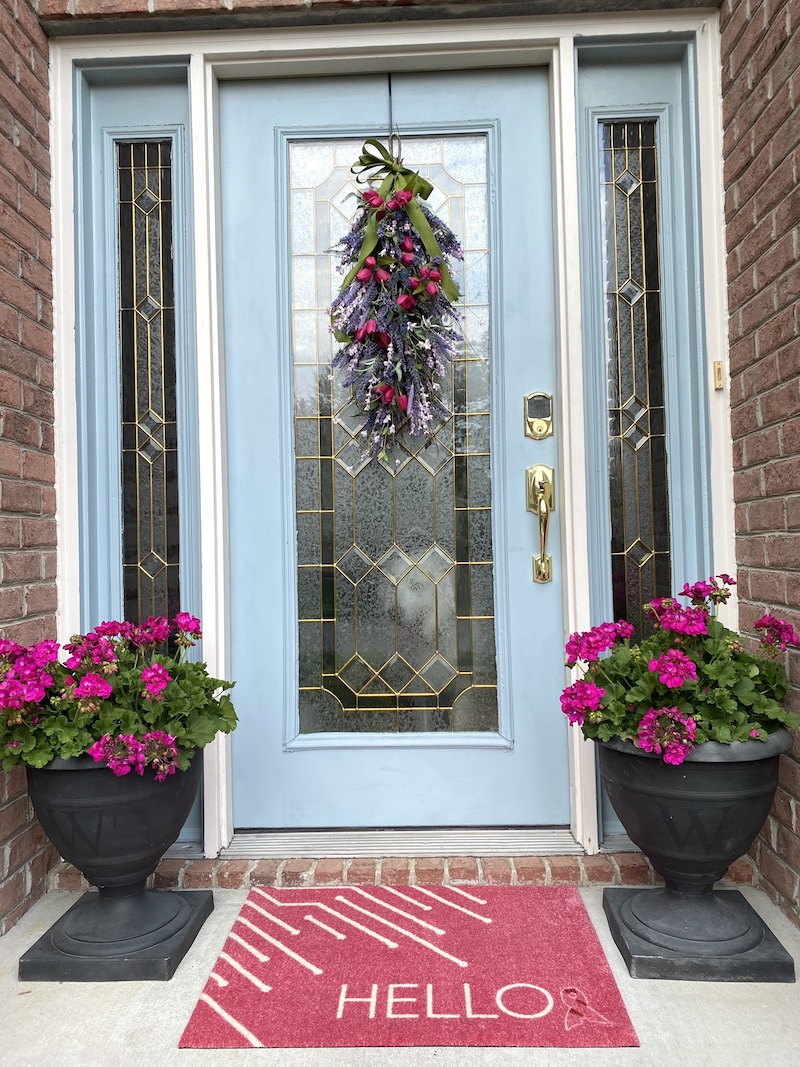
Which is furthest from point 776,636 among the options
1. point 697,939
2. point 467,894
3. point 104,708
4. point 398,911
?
point 104,708

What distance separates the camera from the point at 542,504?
2.04m

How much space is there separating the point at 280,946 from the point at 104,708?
0.65 m

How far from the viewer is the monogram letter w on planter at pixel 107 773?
1522 millimetres

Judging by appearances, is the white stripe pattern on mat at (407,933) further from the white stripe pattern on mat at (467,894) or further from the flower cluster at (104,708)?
the flower cluster at (104,708)

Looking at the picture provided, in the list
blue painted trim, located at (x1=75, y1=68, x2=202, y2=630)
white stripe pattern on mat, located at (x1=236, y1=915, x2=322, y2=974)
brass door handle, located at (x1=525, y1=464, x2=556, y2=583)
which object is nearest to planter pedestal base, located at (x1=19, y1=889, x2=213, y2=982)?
white stripe pattern on mat, located at (x1=236, y1=915, x2=322, y2=974)

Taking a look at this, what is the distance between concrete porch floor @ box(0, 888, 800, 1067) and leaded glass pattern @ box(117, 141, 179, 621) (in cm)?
93

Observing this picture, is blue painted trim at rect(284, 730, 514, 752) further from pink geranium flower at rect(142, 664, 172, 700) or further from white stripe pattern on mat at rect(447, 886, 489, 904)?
pink geranium flower at rect(142, 664, 172, 700)

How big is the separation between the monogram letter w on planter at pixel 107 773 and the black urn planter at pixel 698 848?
0.93 metres

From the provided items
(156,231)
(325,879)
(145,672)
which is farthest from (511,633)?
(156,231)

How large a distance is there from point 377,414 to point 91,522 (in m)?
0.84

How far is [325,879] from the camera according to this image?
1886mm

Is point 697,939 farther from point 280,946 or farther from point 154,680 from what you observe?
point 154,680

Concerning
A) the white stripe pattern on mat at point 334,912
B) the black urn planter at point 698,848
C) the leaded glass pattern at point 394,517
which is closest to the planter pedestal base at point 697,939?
the black urn planter at point 698,848

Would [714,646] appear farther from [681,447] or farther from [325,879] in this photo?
[325,879]
